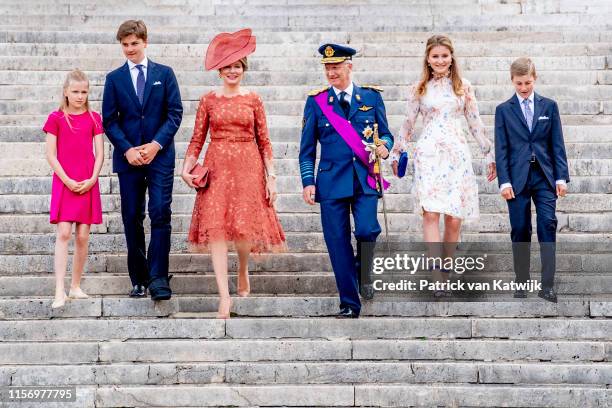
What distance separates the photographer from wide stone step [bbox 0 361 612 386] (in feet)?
27.1

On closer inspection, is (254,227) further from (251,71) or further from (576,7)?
(576,7)

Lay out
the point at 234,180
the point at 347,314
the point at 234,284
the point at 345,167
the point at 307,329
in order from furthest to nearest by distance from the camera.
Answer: the point at 234,284, the point at 234,180, the point at 345,167, the point at 347,314, the point at 307,329

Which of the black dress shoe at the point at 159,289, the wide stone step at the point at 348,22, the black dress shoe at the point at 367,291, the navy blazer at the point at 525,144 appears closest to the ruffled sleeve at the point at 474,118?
the navy blazer at the point at 525,144

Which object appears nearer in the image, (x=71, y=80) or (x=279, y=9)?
(x=71, y=80)

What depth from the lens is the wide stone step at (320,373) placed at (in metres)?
8.27

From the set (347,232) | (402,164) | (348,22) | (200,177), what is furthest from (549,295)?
(348,22)

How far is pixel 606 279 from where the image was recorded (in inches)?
377

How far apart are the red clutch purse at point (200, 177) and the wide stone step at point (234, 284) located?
81cm

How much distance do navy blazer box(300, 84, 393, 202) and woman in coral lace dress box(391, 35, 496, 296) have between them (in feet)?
1.47

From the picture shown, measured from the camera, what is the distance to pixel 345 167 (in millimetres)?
8977

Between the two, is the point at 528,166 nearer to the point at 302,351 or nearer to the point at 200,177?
the point at 302,351

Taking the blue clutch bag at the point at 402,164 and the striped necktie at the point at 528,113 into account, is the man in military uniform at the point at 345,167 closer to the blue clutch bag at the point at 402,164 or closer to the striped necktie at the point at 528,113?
the blue clutch bag at the point at 402,164

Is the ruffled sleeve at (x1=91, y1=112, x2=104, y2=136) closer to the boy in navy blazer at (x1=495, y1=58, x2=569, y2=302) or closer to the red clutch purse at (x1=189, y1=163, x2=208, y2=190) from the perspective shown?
the red clutch purse at (x1=189, y1=163, x2=208, y2=190)

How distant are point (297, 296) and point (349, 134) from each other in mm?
1229
